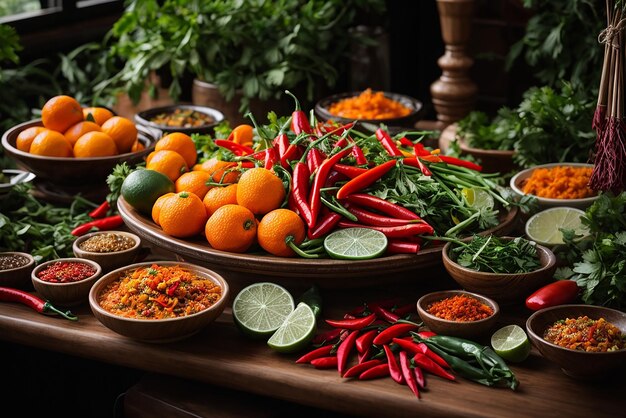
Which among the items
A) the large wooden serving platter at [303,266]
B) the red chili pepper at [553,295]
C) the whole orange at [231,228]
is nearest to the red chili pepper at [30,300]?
the large wooden serving platter at [303,266]

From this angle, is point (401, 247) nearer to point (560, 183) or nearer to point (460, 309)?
point (460, 309)

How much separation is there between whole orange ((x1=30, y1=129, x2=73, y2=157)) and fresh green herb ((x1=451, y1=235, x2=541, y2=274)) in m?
1.51

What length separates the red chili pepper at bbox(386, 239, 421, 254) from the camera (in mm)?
2330

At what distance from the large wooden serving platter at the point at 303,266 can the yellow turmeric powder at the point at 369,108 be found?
49.1 inches

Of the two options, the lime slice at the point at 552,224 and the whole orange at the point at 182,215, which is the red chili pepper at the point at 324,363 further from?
the lime slice at the point at 552,224

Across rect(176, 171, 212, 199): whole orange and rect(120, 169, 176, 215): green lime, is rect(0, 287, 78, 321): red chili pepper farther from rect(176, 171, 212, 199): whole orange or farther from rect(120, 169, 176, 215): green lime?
rect(176, 171, 212, 199): whole orange

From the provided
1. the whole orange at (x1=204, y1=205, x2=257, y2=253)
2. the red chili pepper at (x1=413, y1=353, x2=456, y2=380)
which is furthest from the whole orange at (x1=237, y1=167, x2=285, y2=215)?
the red chili pepper at (x1=413, y1=353, x2=456, y2=380)

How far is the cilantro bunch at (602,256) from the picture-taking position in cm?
222

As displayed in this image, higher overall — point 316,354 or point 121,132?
point 121,132

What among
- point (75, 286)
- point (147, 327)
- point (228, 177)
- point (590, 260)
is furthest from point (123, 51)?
point (590, 260)

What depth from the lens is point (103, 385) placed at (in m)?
2.98

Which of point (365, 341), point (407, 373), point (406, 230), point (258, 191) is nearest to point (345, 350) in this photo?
point (365, 341)

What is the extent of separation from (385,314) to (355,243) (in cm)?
21

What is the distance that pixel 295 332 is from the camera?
7.09ft
